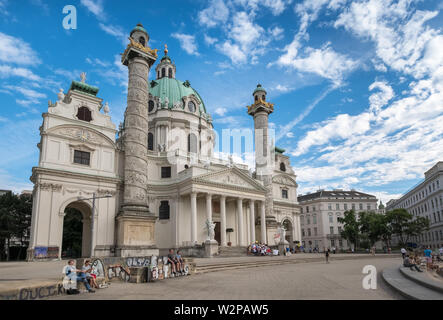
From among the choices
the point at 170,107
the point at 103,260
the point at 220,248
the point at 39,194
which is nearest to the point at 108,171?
the point at 39,194

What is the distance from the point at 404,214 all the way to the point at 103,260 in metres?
49.6

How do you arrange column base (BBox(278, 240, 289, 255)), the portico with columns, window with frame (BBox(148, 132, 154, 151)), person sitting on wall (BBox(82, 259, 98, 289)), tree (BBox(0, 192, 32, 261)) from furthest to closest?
window with frame (BBox(148, 132, 154, 151)) → tree (BBox(0, 192, 32, 261)) → column base (BBox(278, 240, 289, 255)) → the portico with columns → person sitting on wall (BBox(82, 259, 98, 289))

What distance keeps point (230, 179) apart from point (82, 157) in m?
17.7

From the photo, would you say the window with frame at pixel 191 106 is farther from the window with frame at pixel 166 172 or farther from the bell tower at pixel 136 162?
the bell tower at pixel 136 162

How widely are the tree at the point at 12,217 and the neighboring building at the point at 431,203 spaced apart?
6484 centimetres

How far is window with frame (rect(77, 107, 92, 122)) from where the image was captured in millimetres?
35625

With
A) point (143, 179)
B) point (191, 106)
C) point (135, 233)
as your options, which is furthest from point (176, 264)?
point (191, 106)

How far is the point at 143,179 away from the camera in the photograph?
30109 millimetres

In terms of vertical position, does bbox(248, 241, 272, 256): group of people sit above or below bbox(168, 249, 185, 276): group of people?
below

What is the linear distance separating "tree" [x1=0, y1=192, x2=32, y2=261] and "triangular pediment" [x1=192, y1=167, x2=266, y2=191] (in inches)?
952

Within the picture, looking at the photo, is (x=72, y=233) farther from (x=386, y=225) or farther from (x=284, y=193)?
(x=386, y=225)

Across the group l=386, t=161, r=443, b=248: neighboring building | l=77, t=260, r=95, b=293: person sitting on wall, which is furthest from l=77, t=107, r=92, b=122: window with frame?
l=386, t=161, r=443, b=248: neighboring building

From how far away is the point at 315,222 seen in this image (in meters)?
77.4

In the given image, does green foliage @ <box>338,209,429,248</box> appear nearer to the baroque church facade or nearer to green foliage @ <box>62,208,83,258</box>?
the baroque church facade
